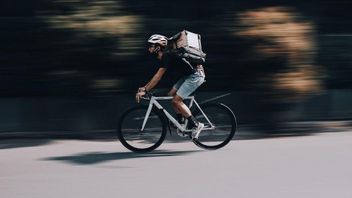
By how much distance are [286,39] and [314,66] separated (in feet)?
2.84

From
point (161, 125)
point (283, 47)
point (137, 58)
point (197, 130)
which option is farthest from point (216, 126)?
point (137, 58)

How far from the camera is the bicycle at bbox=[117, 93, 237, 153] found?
28.2 feet

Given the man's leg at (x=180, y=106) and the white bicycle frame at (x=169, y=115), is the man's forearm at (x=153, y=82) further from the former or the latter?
the man's leg at (x=180, y=106)

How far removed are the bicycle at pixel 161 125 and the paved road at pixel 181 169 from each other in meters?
0.17

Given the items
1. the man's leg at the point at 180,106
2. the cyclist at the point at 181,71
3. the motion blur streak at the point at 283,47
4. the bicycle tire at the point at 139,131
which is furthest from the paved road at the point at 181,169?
the motion blur streak at the point at 283,47

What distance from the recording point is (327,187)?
21.8 feet

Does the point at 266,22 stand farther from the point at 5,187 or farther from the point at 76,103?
the point at 5,187

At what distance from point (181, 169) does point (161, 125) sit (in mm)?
1186

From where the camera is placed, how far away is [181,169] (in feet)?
24.8

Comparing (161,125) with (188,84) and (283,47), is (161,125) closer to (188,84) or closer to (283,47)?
(188,84)

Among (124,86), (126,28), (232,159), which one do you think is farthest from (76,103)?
(232,159)

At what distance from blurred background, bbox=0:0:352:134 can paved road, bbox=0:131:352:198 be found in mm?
596

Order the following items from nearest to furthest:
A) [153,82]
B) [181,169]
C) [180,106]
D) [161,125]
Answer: [181,169], [153,82], [180,106], [161,125]

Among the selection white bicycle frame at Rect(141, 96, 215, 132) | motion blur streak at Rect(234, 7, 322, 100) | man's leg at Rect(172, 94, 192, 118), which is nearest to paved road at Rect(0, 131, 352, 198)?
white bicycle frame at Rect(141, 96, 215, 132)
